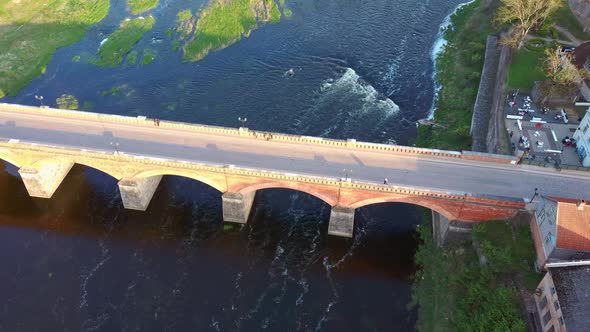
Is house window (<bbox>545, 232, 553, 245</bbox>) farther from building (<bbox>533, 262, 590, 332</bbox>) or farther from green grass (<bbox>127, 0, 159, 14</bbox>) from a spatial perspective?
green grass (<bbox>127, 0, 159, 14</bbox>)

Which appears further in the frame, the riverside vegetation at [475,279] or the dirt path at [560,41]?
the dirt path at [560,41]

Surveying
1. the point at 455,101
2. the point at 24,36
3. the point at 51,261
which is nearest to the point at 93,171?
the point at 51,261

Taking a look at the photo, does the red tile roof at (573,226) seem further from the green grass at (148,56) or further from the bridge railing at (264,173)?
the green grass at (148,56)

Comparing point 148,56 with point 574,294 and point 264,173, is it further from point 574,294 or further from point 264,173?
point 574,294

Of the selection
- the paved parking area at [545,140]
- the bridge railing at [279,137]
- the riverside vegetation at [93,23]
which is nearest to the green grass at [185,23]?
the riverside vegetation at [93,23]

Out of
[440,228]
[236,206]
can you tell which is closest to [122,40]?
[236,206]

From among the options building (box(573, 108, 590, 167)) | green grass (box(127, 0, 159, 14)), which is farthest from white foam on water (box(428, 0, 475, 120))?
green grass (box(127, 0, 159, 14))

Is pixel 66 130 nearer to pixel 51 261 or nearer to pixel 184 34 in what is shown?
pixel 51 261
